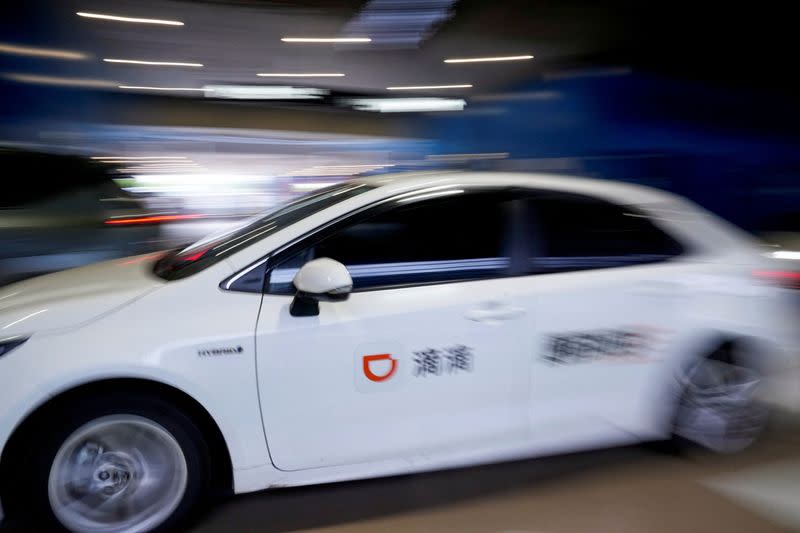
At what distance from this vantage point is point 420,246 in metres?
2.53

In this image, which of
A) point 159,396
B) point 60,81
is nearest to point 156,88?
point 60,81

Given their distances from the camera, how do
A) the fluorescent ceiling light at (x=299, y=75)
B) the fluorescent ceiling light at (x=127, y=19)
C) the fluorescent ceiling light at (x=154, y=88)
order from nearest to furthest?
1. the fluorescent ceiling light at (x=127, y=19)
2. the fluorescent ceiling light at (x=154, y=88)
3. the fluorescent ceiling light at (x=299, y=75)

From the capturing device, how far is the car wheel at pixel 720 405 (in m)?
2.82

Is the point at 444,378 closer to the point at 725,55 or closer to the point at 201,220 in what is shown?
the point at 201,220

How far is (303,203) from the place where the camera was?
296 centimetres

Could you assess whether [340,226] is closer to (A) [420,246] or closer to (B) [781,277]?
(A) [420,246]

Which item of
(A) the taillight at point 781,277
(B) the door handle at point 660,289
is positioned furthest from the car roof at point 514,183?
(A) the taillight at point 781,277

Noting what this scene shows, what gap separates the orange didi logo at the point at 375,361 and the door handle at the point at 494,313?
35cm

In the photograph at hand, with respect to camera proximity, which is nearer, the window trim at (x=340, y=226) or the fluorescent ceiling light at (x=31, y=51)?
the window trim at (x=340, y=226)

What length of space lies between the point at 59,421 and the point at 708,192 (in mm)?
9245

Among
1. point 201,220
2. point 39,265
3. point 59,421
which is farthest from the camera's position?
point 201,220

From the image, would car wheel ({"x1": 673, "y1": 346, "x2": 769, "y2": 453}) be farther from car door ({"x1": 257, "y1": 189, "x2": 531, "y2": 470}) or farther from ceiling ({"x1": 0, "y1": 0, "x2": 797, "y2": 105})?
ceiling ({"x1": 0, "y1": 0, "x2": 797, "y2": 105})

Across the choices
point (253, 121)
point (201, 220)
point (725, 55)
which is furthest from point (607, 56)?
point (201, 220)

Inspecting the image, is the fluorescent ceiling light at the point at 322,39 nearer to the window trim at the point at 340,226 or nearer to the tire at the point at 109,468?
the window trim at the point at 340,226
